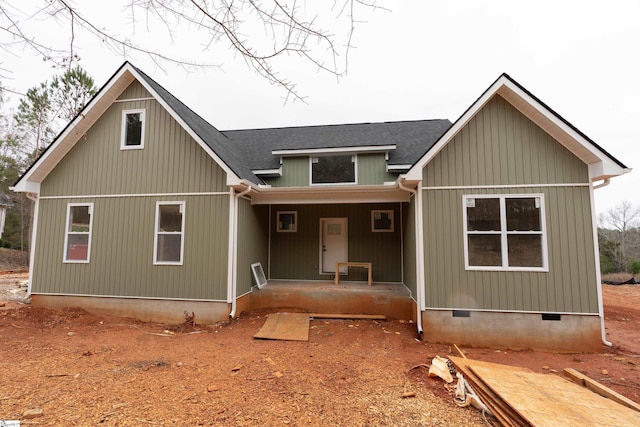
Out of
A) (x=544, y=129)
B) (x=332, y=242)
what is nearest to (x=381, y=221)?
(x=332, y=242)

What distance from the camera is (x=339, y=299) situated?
7441mm

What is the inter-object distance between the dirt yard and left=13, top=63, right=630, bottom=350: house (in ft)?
2.03

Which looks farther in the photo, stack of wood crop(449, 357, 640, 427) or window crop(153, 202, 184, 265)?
window crop(153, 202, 184, 265)

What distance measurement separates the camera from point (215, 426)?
287 centimetres

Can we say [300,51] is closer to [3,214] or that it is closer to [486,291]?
[486,291]

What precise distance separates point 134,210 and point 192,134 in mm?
2407

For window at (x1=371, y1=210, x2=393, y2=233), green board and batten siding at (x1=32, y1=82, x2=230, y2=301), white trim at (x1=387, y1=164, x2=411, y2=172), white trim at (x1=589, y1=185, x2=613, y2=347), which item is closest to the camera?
white trim at (x1=589, y1=185, x2=613, y2=347)

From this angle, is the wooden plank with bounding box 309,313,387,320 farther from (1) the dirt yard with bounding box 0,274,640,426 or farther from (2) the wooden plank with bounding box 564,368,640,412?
(2) the wooden plank with bounding box 564,368,640,412

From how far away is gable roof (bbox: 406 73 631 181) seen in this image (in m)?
5.30

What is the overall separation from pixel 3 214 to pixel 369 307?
81.8ft

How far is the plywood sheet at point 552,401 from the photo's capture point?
2757 millimetres

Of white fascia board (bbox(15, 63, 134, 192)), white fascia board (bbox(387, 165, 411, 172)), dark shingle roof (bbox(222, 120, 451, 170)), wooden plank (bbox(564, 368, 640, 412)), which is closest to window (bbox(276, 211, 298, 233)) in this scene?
dark shingle roof (bbox(222, 120, 451, 170))

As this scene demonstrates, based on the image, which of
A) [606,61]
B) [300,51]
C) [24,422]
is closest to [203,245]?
[24,422]

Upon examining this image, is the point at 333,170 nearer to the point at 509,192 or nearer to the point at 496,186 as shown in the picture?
the point at 496,186
